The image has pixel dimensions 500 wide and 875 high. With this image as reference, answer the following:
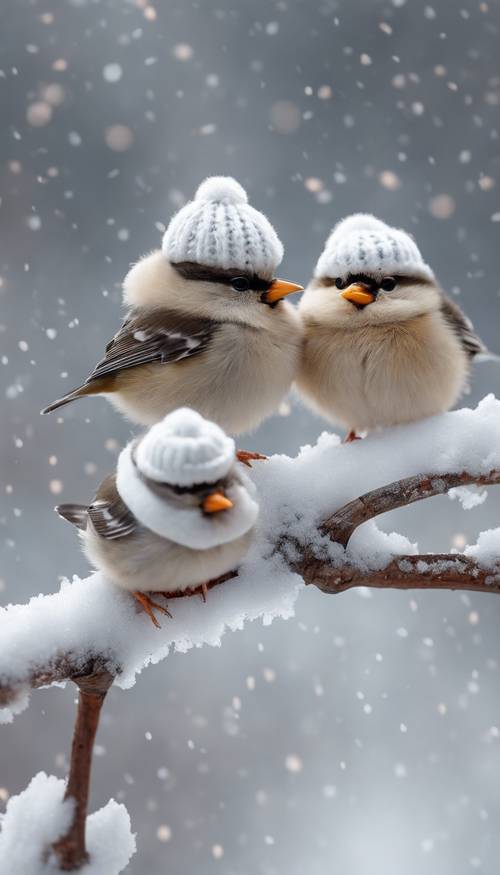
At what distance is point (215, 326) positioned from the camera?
0.73m

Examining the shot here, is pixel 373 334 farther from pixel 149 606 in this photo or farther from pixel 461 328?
pixel 149 606

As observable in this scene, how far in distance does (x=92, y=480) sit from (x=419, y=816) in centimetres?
79

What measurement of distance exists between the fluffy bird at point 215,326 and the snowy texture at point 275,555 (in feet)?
0.22

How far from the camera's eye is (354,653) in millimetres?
1751

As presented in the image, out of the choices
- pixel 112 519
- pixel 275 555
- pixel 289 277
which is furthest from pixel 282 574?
pixel 289 277

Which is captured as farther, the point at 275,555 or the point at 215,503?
the point at 275,555

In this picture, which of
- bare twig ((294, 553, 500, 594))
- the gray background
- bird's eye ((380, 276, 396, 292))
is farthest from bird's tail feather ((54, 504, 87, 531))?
the gray background

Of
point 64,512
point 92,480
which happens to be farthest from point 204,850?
point 64,512

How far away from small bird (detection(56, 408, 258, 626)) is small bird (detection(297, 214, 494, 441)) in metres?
0.13

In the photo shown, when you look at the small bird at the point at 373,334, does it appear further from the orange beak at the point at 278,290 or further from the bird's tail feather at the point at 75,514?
the bird's tail feather at the point at 75,514

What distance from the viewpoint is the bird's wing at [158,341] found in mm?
730

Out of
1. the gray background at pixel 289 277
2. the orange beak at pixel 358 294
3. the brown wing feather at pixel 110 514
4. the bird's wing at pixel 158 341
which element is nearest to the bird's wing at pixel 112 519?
the brown wing feather at pixel 110 514

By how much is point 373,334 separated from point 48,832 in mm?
423

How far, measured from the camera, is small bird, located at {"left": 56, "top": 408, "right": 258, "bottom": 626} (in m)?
0.59
